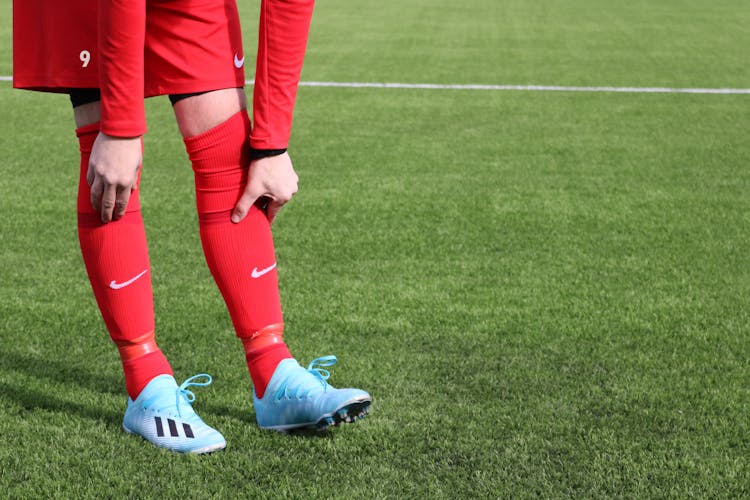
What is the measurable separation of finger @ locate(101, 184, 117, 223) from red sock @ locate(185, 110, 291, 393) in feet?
0.57

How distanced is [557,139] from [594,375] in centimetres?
362

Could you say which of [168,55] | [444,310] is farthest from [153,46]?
[444,310]

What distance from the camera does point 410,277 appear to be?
11.6 feet

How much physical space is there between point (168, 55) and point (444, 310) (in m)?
1.40

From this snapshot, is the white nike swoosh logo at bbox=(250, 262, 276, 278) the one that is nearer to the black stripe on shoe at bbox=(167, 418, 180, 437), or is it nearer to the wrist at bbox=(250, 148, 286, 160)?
the wrist at bbox=(250, 148, 286, 160)

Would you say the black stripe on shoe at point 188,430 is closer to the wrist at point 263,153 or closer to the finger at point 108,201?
the finger at point 108,201

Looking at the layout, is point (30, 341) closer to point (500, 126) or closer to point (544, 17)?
point (500, 126)

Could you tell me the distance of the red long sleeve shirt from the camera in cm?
192

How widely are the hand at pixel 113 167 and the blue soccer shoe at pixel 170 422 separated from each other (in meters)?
0.42

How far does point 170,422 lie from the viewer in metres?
2.18

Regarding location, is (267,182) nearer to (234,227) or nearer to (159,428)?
(234,227)

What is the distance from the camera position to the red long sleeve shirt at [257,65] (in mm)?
1917

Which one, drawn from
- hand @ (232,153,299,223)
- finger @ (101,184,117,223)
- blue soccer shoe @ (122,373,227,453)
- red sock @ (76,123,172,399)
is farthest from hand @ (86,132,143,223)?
blue soccer shoe @ (122,373,227,453)

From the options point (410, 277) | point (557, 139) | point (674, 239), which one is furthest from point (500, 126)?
point (410, 277)
